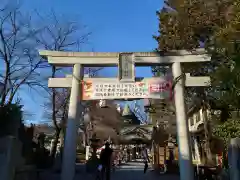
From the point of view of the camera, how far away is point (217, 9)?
41.0 feet

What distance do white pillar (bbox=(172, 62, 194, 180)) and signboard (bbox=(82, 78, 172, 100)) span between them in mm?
448

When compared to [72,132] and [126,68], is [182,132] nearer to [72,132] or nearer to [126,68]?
[126,68]

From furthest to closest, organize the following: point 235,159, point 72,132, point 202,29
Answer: point 202,29 < point 72,132 < point 235,159

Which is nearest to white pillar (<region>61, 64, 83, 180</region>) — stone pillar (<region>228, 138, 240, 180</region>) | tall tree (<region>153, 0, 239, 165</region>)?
tall tree (<region>153, 0, 239, 165</region>)

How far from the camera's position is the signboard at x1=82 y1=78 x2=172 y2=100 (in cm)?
1245

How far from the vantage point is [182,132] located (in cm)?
1198

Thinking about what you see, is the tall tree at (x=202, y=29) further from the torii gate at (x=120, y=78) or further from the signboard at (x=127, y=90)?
the signboard at (x=127, y=90)

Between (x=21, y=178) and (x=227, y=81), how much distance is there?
7450mm

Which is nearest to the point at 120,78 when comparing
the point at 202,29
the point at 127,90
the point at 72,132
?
the point at 127,90

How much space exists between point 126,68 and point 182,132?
3.50 metres

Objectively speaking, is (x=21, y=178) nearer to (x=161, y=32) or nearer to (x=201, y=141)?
(x=161, y=32)

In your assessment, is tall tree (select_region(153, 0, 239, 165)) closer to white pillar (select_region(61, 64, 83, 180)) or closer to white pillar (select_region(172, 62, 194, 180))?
white pillar (select_region(172, 62, 194, 180))

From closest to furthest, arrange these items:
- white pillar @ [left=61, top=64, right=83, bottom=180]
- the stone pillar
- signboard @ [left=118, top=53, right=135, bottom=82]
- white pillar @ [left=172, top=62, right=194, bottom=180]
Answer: the stone pillar
white pillar @ [left=172, top=62, right=194, bottom=180]
white pillar @ [left=61, top=64, right=83, bottom=180]
signboard @ [left=118, top=53, right=135, bottom=82]

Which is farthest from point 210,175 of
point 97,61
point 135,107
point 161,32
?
point 135,107
